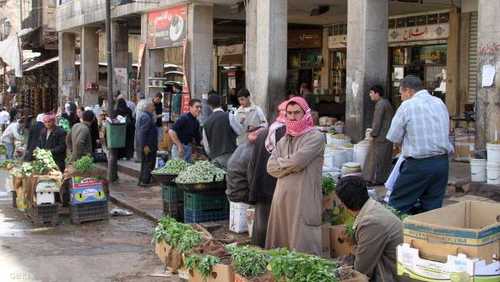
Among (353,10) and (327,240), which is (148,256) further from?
(353,10)

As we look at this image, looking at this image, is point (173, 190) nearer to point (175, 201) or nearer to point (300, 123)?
point (175, 201)

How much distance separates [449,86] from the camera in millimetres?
17578

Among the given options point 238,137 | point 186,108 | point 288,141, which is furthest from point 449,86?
point 288,141

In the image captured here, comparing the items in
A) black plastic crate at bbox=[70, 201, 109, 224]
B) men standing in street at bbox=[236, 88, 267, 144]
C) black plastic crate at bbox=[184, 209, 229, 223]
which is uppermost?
men standing in street at bbox=[236, 88, 267, 144]

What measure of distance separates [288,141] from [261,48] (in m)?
9.59

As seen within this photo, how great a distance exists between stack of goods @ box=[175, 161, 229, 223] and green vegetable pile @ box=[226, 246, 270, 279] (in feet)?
13.5

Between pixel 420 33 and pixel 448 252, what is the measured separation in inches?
623

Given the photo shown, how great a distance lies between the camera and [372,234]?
4.85 m

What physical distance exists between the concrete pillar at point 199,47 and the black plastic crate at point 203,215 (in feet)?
28.7

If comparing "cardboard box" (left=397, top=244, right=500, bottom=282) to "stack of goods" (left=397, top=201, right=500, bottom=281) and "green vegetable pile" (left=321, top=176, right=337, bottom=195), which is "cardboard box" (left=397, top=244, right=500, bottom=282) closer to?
"stack of goods" (left=397, top=201, right=500, bottom=281)

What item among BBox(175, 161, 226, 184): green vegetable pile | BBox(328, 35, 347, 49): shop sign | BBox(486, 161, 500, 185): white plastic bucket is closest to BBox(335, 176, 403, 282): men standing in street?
BBox(175, 161, 226, 184): green vegetable pile

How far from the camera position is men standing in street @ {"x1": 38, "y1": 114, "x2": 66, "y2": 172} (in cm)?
1185

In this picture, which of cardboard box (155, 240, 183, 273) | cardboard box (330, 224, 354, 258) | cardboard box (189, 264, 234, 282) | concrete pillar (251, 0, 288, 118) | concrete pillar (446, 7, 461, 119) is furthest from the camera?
concrete pillar (446, 7, 461, 119)

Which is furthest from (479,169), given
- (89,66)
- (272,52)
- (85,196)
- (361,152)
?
(89,66)
